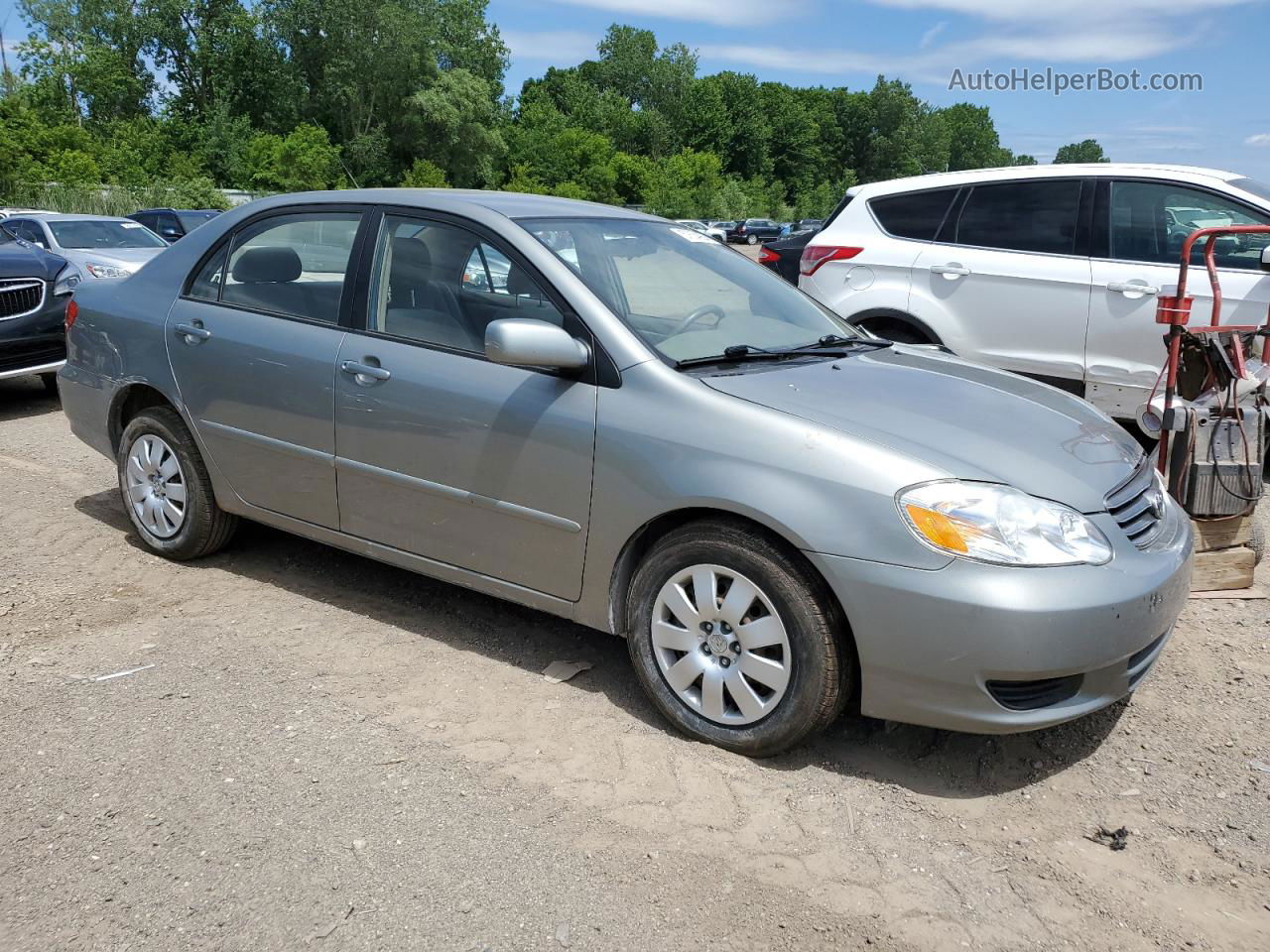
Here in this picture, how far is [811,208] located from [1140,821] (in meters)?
90.2

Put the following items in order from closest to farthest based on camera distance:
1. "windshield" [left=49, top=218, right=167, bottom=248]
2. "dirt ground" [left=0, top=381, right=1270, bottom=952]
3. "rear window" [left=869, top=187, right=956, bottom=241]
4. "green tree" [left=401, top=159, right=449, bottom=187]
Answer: "dirt ground" [left=0, top=381, right=1270, bottom=952] < "rear window" [left=869, top=187, right=956, bottom=241] < "windshield" [left=49, top=218, right=167, bottom=248] < "green tree" [left=401, top=159, right=449, bottom=187]

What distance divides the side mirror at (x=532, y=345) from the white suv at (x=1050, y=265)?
14.0ft

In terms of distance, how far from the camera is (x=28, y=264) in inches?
347

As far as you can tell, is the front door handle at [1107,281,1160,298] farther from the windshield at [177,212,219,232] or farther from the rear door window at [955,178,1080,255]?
the windshield at [177,212,219,232]

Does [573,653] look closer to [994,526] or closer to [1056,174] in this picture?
[994,526]

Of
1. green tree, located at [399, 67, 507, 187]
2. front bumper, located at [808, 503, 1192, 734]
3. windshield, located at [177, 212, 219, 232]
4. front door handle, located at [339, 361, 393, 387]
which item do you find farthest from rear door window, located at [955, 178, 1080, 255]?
green tree, located at [399, 67, 507, 187]

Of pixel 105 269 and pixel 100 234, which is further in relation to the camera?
pixel 100 234

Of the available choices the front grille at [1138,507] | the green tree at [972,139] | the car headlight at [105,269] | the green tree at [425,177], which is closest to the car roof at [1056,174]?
the front grille at [1138,507]

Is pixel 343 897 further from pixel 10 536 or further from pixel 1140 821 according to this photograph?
pixel 10 536

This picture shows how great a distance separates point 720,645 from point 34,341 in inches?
291

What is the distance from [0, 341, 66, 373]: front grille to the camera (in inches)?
335

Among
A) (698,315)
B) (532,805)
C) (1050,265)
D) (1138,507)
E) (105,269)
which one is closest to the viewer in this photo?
(532,805)

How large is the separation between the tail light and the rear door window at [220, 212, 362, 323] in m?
4.09

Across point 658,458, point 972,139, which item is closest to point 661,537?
point 658,458
